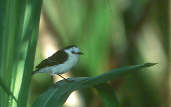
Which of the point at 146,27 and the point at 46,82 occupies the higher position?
the point at 146,27

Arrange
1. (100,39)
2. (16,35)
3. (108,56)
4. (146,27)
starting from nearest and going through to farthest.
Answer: (16,35) → (100,39) → (108,56) → (146,27)

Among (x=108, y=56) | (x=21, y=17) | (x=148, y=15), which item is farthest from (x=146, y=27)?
(x=21, y=17)

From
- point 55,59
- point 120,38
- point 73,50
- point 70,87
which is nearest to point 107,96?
point 70,87

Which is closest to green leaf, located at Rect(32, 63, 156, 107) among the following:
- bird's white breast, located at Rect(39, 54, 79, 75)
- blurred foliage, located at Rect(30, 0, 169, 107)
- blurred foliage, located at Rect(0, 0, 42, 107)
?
blurred foliage, located at Rect(0, 0, 42, 107)

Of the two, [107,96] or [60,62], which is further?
[60,62]

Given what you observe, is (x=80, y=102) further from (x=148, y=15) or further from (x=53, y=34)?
(x=148, y=15)

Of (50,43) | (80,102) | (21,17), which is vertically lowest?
(80,102)

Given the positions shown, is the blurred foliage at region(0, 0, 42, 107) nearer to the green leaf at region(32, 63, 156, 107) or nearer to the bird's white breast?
the green leaf at region(32, 63, 156, 107)

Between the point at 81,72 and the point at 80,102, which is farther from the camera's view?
the point at 81,72

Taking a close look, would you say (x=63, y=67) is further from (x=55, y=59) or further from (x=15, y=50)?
(x=15, y=50)
